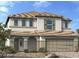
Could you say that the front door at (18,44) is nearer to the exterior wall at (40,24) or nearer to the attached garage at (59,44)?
the exterior wall at (40,24)

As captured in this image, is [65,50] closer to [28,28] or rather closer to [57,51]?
[57,51]

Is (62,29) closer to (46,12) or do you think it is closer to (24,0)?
(46,12)

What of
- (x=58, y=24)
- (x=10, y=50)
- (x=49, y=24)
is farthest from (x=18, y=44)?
(x=58, y=24)

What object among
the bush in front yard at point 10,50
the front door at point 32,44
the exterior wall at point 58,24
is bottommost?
the bush in front yard at point 10,50

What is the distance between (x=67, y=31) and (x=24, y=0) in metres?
4.90

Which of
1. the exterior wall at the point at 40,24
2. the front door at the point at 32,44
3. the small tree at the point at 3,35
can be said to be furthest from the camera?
the exterior wall at the point at 40,24

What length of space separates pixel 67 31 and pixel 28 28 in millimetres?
3015

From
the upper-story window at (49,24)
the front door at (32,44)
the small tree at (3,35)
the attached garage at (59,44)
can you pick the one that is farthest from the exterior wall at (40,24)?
the small tree at (3,35)

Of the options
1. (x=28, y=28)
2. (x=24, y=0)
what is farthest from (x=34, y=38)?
(x=24, y=0)

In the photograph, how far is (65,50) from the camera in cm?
3559

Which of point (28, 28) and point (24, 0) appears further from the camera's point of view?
point (28, 28)

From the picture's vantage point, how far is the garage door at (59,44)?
3597 centimetres

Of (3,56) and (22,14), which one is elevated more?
(22,14)

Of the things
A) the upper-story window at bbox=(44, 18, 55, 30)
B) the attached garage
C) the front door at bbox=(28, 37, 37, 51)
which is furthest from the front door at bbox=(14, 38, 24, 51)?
the upper-story window at bbox=(44, 18, 55, 30)
